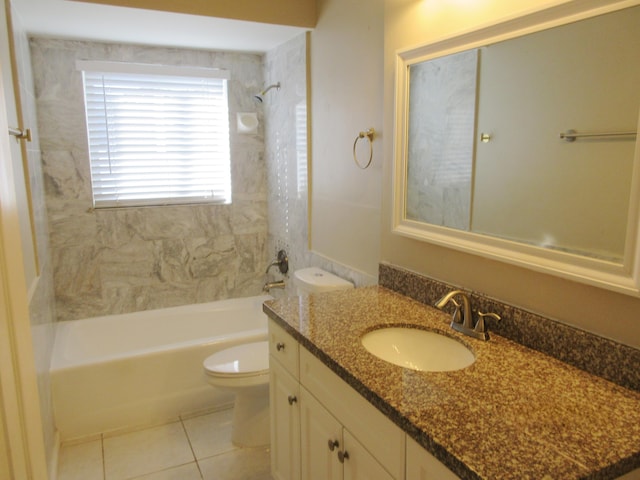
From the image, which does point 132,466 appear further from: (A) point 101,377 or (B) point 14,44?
(B) point 14,44

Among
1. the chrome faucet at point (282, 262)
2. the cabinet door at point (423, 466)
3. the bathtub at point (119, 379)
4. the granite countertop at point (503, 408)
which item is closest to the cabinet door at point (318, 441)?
the granite countertop at point (503, 408)

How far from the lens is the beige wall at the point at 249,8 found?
2.30m

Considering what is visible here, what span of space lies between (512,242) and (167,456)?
2.00 metres

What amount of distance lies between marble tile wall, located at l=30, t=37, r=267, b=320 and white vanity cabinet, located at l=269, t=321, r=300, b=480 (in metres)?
1.79

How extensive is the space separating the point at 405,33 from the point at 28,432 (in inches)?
68.8

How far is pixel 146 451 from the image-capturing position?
2.45 m

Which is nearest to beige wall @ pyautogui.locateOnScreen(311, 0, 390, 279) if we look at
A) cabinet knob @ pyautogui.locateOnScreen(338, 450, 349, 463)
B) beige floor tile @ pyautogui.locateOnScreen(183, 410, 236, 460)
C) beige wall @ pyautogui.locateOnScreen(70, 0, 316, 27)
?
beige wall @ pyautogui.locateOnScreen(70, 0, 316, 27)

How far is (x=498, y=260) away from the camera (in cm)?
148

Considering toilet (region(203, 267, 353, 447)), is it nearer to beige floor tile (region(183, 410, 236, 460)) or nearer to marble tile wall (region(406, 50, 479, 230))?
beige floor tile (region(183, 410, 236, 460))

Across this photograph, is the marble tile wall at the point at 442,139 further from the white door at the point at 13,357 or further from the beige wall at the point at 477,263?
the white door at the point at 13,357

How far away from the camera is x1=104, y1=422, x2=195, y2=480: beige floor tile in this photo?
7.58 feet

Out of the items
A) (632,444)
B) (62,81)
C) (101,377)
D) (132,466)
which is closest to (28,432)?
(632,444)

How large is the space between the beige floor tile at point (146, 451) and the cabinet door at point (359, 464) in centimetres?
134

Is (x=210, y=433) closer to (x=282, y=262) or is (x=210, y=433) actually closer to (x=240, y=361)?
(x=240, y=361)
